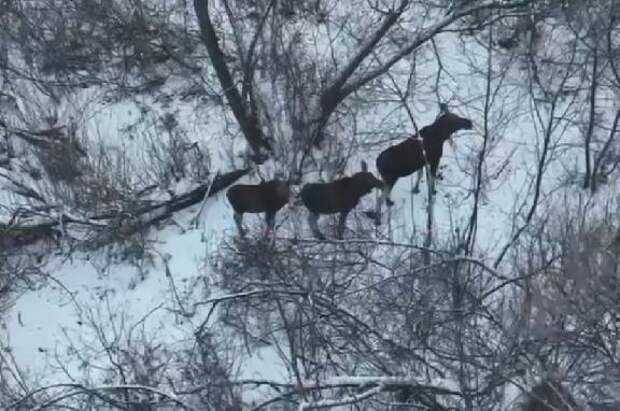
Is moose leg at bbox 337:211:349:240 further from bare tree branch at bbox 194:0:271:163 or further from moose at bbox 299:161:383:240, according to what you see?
bare tree branch at bbox 194:0:271:163

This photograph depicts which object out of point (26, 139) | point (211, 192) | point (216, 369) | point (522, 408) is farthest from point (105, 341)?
point (522, 408)

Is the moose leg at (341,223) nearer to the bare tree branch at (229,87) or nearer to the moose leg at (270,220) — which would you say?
the moose leg at (270,220)

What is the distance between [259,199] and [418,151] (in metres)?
1.47

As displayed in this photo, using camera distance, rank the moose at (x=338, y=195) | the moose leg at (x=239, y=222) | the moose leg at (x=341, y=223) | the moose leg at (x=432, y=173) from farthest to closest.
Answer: the moose leg at (x=432, y=173), the moose leg at (x=239, y=222), the moose leg at (x=341, y=223), the moose at (x=338, y=195)

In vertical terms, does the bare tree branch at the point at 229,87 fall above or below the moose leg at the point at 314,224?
above

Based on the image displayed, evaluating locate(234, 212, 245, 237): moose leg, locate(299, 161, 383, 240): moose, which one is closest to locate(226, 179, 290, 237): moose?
locate(234, 212, 245, 237): moose leg

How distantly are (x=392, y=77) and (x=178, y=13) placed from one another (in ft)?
8.66

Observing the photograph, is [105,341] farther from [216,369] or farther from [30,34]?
[30,34]

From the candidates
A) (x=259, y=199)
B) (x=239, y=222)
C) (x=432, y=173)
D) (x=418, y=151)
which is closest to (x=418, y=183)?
(x=432, y=173)

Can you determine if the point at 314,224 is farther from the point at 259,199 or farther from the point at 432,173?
the point at 432,173

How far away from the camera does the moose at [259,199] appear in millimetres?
9227

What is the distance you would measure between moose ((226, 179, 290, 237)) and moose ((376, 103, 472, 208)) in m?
0.92

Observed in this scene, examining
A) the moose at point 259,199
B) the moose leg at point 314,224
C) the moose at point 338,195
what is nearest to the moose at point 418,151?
the moose at point 338,195

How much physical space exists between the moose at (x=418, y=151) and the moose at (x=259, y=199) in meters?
0.92
